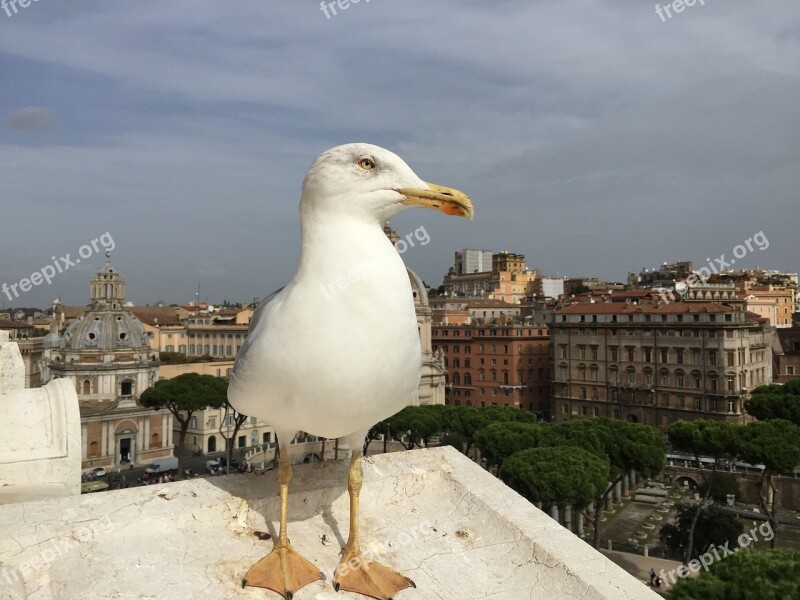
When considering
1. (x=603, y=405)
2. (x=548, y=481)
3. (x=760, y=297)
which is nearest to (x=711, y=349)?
(x=603, y=405)

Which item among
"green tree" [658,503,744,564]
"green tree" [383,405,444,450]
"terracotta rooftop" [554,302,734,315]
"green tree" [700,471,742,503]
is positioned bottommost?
"green tree" [700,471,742,503]

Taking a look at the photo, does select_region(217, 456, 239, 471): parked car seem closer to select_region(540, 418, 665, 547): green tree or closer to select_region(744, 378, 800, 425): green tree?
select_region(540, 418, 665, 547): green tree

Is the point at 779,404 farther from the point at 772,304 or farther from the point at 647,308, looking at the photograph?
the point at 772,304

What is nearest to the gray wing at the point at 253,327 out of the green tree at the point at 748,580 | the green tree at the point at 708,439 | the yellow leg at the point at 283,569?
the yellow leg at the point at 283,569

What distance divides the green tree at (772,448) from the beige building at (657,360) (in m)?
18.0

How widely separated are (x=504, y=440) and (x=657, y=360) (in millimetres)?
24887

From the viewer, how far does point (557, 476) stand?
14.5 meters

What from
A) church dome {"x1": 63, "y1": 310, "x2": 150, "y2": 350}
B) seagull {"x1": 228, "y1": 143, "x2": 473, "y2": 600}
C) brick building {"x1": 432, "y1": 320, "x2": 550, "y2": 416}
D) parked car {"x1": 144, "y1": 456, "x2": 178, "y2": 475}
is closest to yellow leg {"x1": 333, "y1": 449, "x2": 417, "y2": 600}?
seagull {"x1": 228, "y1": 143, "x2": 473, "y2": 600}

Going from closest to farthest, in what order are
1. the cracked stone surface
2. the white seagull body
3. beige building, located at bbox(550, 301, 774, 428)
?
the white seagull body
the cracked stone surface
beige building, located at bbox(550, 301, 774, 428)

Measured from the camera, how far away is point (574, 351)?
45.1 m

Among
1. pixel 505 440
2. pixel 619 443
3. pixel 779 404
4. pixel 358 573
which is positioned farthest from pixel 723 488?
pixel 358 573

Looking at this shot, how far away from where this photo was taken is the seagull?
3061 mm

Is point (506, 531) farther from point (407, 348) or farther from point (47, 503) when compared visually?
point (47, 503)

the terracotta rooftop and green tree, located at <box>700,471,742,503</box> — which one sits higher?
the terracotta rooftop
